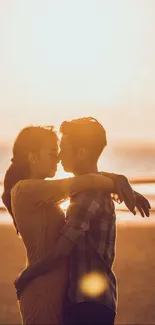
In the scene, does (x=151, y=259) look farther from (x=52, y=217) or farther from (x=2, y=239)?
(x=52, y=217)

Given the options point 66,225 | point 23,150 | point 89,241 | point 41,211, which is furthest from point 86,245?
point 23,150

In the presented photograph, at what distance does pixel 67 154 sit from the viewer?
329 cm

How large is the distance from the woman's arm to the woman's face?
0.37ft

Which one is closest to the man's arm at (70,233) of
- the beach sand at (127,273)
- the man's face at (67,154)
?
the man's face at (67,154)

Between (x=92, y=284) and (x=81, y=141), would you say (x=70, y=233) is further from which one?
(x=81, y=141)

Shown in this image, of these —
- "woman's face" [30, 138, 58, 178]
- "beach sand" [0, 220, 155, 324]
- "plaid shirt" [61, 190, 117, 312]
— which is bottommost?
"beach sand" [0, 220, 155, 324]

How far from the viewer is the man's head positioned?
3209mm

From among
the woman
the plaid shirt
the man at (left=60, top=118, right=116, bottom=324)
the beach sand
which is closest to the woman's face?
the woman

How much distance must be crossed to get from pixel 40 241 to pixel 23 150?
0.52 metres

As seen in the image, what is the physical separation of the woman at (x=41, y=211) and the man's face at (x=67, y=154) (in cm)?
4

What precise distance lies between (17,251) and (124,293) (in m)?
3.29

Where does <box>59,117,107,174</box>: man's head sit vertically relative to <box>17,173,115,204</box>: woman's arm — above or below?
above

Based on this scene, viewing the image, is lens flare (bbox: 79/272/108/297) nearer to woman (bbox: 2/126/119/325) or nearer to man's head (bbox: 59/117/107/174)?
woman (bbox: 2/126/119/325)

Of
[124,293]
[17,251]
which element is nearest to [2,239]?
[17,251]
